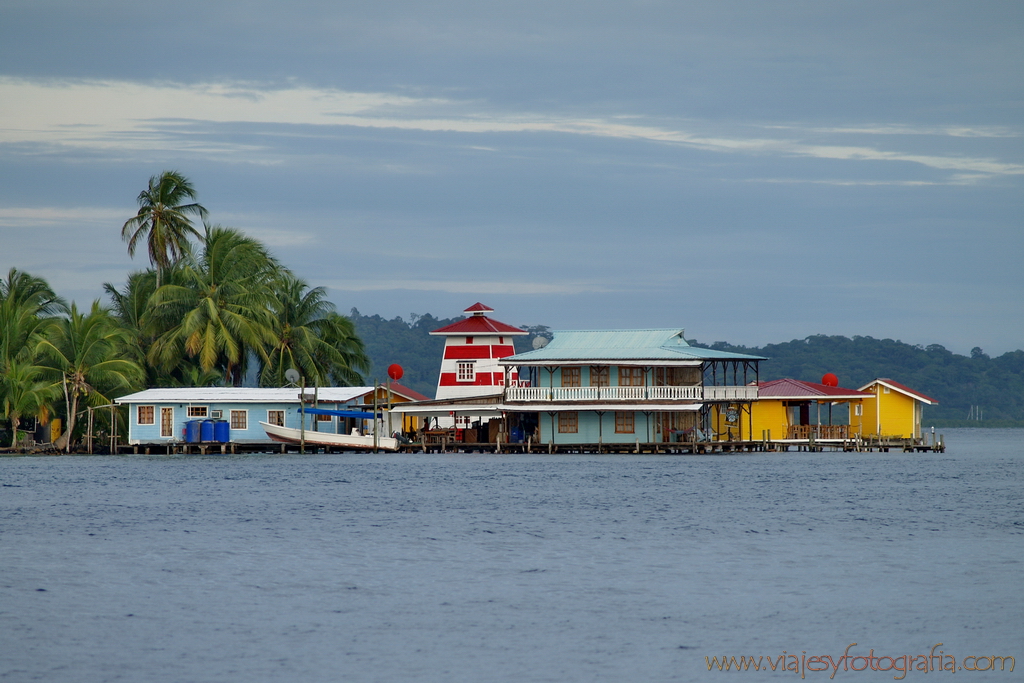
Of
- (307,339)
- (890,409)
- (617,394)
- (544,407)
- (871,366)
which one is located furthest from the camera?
(871,366)

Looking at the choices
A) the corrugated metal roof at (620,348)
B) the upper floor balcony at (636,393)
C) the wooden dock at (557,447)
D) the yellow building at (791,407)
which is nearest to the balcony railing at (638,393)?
the upper floor balcony at (636,393)

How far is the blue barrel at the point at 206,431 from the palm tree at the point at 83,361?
4.03m

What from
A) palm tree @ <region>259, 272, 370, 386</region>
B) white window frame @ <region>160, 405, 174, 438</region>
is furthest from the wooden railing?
white window frame @ <region>160, 405, 174, 438</region>

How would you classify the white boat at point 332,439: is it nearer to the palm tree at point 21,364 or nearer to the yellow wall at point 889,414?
the palm tree at point 21,364

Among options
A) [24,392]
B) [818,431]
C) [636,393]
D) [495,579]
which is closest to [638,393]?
[636,393]

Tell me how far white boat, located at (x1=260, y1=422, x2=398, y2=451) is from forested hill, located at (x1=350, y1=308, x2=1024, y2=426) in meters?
67.8

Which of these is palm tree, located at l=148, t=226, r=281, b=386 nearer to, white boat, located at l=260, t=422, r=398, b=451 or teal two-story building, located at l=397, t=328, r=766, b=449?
white boat, located at l=260, t=422, r=398, b=451

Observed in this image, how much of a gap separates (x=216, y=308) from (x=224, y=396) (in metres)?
4.88

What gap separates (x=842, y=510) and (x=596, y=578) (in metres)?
11.8

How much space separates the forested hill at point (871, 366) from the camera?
418ft

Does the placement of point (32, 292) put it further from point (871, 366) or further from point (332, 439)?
point (871, 366)

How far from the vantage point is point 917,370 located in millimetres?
132000

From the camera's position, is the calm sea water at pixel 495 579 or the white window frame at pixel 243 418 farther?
the white window frame at pixel 243 418

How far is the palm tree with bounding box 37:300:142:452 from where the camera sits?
5184 cm
